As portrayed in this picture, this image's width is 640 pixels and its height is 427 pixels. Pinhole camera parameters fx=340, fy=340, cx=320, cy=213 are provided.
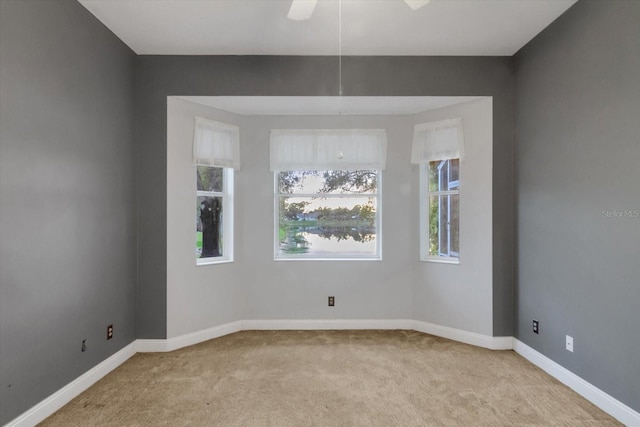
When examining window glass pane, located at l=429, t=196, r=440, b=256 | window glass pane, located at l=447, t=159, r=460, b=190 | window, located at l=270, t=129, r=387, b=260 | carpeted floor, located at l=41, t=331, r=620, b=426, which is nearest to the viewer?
carpeted floor, located at l=41, t=331, r=620, b=426

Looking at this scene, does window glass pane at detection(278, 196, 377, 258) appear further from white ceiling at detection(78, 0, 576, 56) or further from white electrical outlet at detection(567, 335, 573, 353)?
white electrical outlet at detection(567, 335, 573, 353)

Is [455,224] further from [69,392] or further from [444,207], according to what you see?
[69,392]

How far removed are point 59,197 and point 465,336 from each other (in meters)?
3.79

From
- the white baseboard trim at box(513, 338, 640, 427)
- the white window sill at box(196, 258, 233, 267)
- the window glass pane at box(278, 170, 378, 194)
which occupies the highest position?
the window glass pane at box(278, 170, 378, 194)

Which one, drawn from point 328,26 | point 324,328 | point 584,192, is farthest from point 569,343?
point 328,26

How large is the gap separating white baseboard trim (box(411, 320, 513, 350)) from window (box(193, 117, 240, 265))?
92.2 inches

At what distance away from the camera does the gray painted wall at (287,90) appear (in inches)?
132

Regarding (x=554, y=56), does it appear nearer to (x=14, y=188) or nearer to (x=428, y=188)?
(x=428, y=188)

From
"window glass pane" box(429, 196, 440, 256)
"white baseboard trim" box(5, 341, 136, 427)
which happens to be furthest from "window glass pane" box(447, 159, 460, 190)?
"white baseboard trim" box(5, 341, 136, 427)

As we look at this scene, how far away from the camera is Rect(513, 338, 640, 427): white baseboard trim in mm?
2156

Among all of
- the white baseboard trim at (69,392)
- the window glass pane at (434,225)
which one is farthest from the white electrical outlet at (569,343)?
the white baseboard trim at (69,392)

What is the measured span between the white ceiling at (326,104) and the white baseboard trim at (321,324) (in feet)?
7.89

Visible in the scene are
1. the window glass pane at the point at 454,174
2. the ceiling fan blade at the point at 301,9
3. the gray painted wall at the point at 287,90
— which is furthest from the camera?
the window glass pane at the point at 454,174

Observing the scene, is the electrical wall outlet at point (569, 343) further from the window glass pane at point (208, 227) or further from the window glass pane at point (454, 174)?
the window glass pane at point (208, 227)
